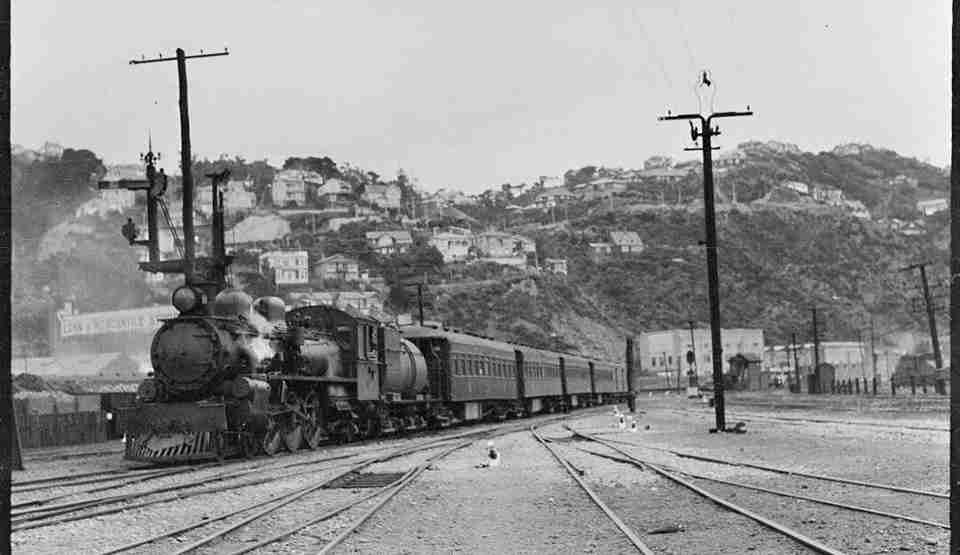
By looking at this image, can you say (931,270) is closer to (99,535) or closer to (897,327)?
(897,327)

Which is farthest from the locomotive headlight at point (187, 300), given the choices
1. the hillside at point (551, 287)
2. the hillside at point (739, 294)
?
the hillside at point (739, 294)

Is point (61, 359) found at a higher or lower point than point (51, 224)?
lower

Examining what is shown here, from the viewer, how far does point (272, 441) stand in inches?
878

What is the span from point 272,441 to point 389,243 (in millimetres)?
172172

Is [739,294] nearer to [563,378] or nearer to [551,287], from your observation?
[551,287]

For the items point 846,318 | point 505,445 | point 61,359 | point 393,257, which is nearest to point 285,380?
point 505,445

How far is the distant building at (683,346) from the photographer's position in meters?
159

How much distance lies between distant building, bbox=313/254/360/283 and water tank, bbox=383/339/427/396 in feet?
424

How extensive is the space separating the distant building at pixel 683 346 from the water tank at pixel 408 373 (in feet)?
420

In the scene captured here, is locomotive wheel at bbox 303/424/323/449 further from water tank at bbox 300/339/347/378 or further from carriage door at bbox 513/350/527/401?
carriage door at bbox 513/350/527/401

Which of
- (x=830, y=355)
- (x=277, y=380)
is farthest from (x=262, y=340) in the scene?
(x=830, y=355)

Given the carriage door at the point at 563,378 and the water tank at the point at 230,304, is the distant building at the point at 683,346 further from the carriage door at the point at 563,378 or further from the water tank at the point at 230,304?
the water tank at the point at 230,304

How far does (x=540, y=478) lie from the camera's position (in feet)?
52.7

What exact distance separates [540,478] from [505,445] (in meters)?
8.40
